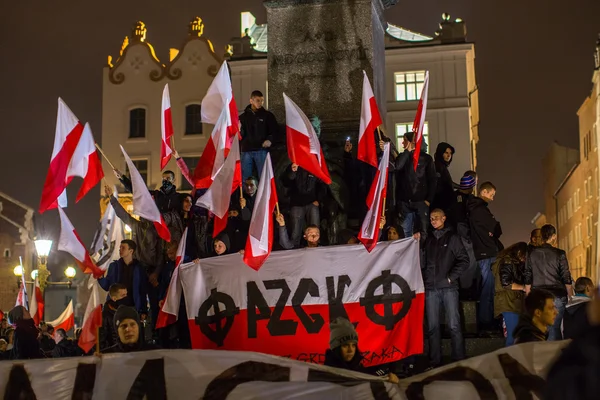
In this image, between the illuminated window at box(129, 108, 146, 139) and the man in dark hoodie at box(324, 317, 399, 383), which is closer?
the man in dark hoodie at box(324, 317, 399, 383)

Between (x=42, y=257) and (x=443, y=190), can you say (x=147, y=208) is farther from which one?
(x=42, y=257)

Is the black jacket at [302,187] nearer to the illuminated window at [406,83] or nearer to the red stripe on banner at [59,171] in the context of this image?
the red stripe on banner at [59,171]

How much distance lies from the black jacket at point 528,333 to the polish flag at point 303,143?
467cm

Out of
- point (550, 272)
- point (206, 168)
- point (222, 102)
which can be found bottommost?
point (550, 272)

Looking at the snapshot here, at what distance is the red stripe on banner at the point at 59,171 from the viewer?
12.5 meters

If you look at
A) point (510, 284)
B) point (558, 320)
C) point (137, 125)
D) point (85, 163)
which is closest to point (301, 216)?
point (85, 163)

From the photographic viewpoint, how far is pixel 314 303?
35.2 feet

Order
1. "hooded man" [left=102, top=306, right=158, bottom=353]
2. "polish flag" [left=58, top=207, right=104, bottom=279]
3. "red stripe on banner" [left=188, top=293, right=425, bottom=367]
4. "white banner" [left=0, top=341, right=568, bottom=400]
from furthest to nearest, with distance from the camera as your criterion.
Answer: "polish flag" [left=58, top=207, right=104, bottom=279], "red stripe on banner" [left=188, top=293, right=425, bottom=367], "hooded man" [left=102, top=306, right=158, bottom=353], "white banner" [left=0, top=341, right=568, bottom=400]

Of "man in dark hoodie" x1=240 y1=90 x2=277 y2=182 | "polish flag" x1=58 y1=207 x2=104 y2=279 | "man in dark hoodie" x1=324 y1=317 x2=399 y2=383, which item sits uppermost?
"man in dark hoodie" x1=240 y1=90 x2=277 y2=182

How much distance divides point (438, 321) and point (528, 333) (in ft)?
9.22

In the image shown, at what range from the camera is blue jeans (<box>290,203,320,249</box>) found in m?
12.8

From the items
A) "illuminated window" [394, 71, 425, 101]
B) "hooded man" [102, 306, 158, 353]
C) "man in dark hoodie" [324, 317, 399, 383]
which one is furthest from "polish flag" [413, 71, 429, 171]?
"illuminated window" [394, 71, 425, 101]

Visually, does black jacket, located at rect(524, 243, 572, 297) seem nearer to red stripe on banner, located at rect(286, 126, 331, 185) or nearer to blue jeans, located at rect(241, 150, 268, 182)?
red stripe on banner, located at rect(286, 126, 331, 185)

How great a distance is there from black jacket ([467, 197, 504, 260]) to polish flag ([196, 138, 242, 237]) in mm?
2985
